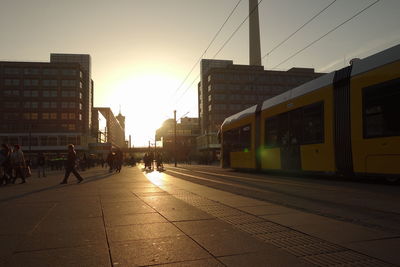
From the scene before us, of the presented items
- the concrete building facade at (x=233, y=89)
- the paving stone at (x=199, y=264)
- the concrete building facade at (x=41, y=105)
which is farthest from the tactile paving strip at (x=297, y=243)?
the concrete building facade at (x=41, y=105)

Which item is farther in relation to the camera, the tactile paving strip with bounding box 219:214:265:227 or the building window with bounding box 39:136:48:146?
the building window with bounding box 39:136:48:146

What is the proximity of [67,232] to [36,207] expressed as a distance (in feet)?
9.31

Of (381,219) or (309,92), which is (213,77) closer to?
(309,92)

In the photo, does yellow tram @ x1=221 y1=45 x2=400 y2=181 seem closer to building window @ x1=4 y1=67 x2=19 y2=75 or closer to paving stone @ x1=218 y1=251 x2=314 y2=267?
paving stone @ x1=218 y1=251 x2=314 y2=267

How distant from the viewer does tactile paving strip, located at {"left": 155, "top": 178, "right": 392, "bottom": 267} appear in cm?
328

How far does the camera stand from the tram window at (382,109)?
31.7 feet

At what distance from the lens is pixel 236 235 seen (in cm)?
436

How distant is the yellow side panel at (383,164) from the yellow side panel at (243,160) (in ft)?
27.8

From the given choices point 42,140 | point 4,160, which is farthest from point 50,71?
point 4,160

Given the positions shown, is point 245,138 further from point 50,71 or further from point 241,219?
point 50,71

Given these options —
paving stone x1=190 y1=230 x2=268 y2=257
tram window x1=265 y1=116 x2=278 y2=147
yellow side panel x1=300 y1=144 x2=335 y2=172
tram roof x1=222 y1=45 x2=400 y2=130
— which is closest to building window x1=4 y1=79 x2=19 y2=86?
tram window x1=265 y1=116 x2=278 y2=147

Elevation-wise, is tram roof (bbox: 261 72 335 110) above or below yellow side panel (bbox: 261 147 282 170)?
above

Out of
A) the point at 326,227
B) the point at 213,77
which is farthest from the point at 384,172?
the point at 213,77

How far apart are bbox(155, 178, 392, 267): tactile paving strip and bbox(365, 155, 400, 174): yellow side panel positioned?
Result: 18.3 feet
